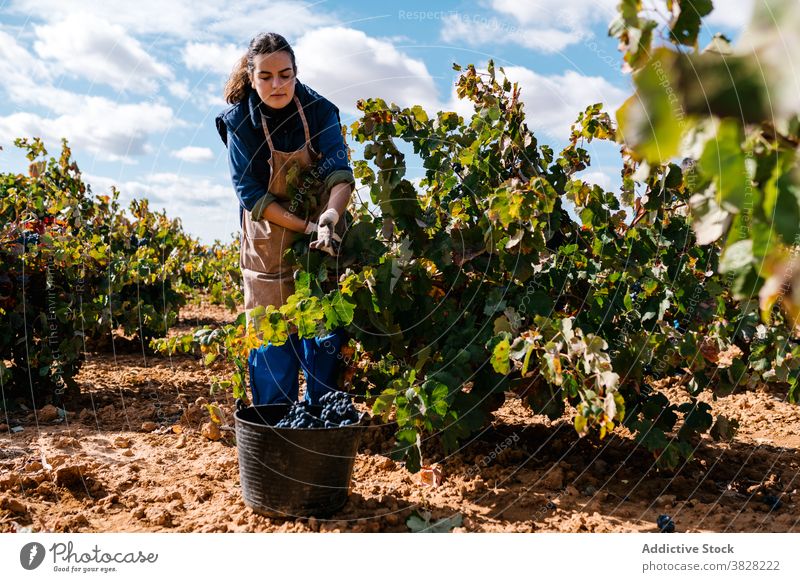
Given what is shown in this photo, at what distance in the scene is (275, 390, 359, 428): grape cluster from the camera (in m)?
2.45

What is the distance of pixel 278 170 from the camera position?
3010 millimetres

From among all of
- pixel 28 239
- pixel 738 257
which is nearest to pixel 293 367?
pixel 28 239

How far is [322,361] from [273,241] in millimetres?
598

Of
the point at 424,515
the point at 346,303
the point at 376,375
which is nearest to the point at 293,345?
the point at 376,375

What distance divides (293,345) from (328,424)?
77 centimetres

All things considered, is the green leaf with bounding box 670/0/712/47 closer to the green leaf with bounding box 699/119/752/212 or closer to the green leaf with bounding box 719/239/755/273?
the green leaf with bounding box 699/119/752/212

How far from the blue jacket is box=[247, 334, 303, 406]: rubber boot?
637mm

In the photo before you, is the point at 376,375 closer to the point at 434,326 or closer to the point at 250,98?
the point at 434,326

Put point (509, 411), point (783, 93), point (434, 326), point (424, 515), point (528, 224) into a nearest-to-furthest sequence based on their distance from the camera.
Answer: point (783, 93) < point (424, 515) < point (528, 224) < point (434, 326) < point (509, 411)

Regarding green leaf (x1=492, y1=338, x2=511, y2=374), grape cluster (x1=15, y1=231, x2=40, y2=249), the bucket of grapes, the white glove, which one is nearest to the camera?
green leaf (x1=492, y1=338, x2=511, y2=374)

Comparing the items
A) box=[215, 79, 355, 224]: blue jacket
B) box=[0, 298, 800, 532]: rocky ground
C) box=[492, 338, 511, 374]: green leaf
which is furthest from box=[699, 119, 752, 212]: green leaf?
box=[215, 79, 355, 224]: blue jacket

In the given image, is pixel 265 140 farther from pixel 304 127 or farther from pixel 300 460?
pixel 300 460

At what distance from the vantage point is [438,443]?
→ 3170 mm

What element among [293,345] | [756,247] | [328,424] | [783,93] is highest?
[783,93]
